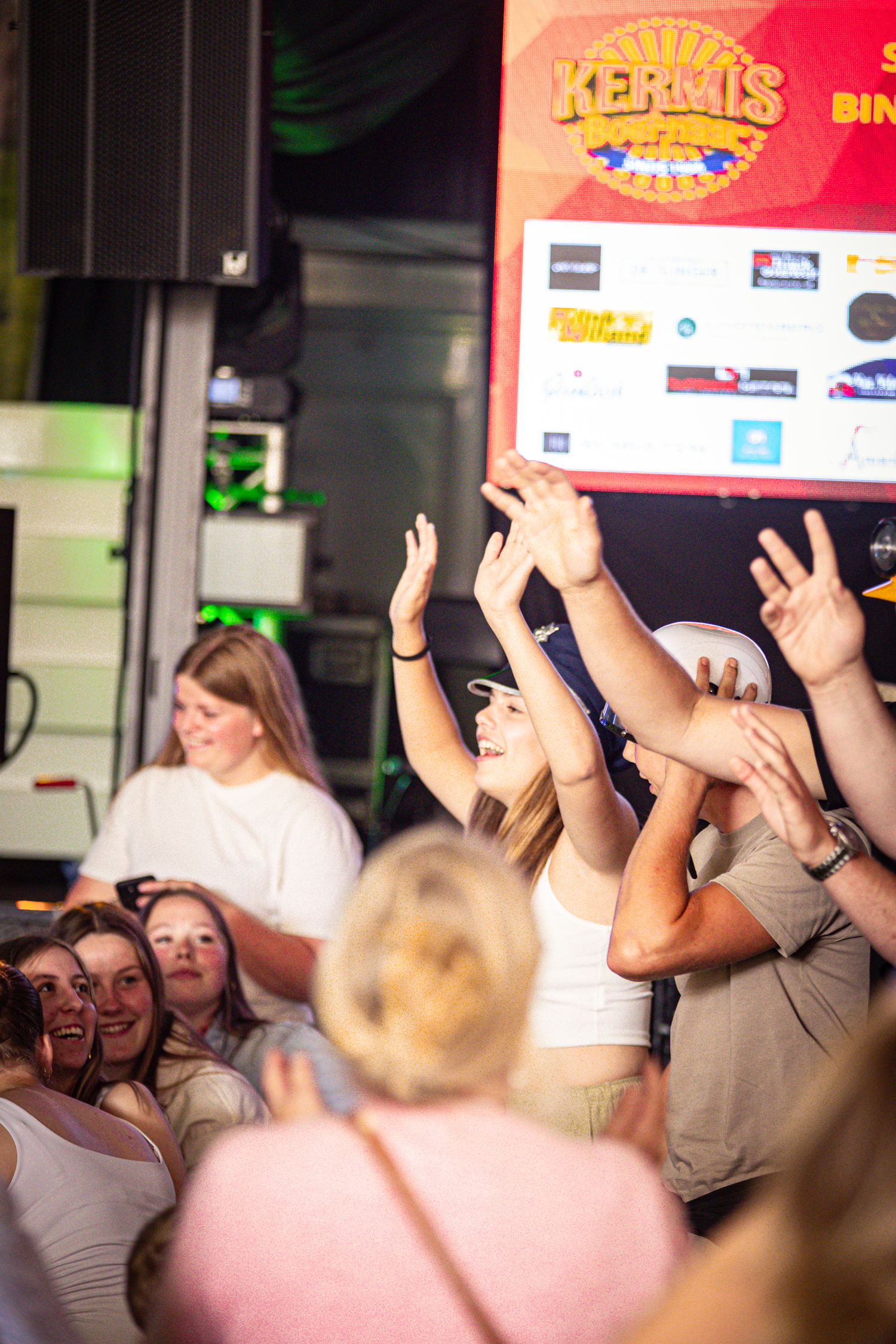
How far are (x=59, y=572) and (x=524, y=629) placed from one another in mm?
3588

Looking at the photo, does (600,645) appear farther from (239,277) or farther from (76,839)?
(76,839)

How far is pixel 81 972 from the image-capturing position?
74.4 inches

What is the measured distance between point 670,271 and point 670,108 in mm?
332

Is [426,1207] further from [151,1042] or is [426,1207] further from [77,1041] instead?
[151,1042]

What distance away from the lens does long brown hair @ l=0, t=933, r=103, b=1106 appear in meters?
1.79

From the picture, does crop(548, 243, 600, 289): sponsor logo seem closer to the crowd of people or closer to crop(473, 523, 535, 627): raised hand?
the crowd of people

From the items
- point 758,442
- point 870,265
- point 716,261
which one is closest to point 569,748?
point 758,442

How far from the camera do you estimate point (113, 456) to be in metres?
4.99

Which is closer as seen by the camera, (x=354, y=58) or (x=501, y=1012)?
(x=501, y=1012)

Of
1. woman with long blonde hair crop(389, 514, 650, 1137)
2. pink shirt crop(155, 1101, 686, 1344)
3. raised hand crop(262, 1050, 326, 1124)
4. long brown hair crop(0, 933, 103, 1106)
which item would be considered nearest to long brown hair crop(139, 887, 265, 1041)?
long brown hair crop(0, 933, 103, 1106)

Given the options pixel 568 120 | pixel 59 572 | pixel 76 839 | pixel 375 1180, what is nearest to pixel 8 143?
pixel 59 572

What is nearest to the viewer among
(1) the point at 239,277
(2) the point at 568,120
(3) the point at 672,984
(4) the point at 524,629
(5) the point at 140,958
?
(4) the point at 524,629

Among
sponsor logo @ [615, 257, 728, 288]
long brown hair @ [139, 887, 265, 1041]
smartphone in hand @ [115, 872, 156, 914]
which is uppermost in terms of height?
sponsor logo @ [615, 257, 728, 288]

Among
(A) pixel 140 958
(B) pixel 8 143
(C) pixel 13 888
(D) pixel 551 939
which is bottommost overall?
(C) pixel 13 888
